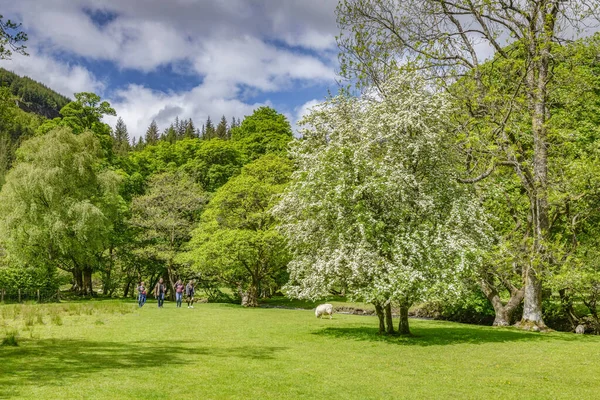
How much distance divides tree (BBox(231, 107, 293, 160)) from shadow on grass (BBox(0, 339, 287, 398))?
49675mm

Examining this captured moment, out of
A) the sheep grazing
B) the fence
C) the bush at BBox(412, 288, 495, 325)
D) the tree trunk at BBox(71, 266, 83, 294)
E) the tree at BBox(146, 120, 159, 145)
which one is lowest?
the bush at BBox(412, 288, 495, 325)

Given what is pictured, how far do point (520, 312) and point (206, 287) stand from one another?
26995 mm

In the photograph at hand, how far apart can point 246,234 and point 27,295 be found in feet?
57.7

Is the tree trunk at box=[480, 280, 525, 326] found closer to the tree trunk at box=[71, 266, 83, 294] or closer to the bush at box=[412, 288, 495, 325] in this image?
the bush at box=[412, 288, 495, 325]

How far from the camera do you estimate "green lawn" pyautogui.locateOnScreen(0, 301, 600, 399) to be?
371 inches

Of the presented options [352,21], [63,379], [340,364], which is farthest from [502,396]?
[352,21]

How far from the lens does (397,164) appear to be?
59.0 ft

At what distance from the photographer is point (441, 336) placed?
19.2 m


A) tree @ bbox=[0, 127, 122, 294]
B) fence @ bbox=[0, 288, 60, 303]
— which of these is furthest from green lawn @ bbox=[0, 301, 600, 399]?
tree @ bbox=[0, 127, 122, 294]

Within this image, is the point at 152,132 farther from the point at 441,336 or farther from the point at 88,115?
the point at 441,336

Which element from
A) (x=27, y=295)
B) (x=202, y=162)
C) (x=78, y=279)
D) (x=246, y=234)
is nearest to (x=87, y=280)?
(x=78, y=279)

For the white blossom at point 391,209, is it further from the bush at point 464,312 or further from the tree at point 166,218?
the tree at point 166,218

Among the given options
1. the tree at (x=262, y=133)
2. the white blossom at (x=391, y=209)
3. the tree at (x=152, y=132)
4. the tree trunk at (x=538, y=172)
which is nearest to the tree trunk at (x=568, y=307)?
the tree trunk at (x=538, y=172)

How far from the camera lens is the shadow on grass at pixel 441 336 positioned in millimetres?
17578
